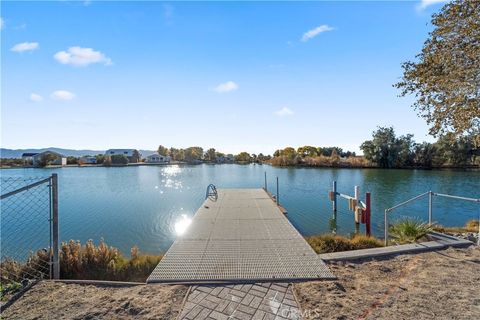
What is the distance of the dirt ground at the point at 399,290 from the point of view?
8.42 ft

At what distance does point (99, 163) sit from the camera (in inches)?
2286

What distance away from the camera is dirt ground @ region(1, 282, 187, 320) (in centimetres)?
260

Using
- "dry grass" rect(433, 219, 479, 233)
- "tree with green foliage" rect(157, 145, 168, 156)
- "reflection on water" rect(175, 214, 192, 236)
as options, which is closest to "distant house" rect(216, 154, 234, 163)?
"tree with green foliage" rect(157, 145, 168, 156)

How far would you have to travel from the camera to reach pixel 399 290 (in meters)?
2.99

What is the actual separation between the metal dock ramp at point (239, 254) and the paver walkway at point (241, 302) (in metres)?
0.20

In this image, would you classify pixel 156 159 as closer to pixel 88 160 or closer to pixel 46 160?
pixel 88 160

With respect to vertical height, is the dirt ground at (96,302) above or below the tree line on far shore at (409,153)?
below

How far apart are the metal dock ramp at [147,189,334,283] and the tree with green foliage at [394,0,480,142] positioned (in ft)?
14.7

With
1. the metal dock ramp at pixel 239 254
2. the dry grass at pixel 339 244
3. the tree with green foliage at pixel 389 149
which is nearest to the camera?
the metal dock ramp at pixel 239 254

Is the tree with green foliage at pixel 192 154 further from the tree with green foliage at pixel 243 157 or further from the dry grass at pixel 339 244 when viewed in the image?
the dry grass at pixel 339 244

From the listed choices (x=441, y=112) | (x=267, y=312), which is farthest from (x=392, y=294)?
(x=441, y=112)

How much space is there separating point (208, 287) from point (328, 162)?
3943 centimetres

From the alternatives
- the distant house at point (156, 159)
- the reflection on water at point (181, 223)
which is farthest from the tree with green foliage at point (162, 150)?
the reflection on water at point (181, 223)

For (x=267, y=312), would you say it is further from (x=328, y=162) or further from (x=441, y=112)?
(x=328, y=162)
